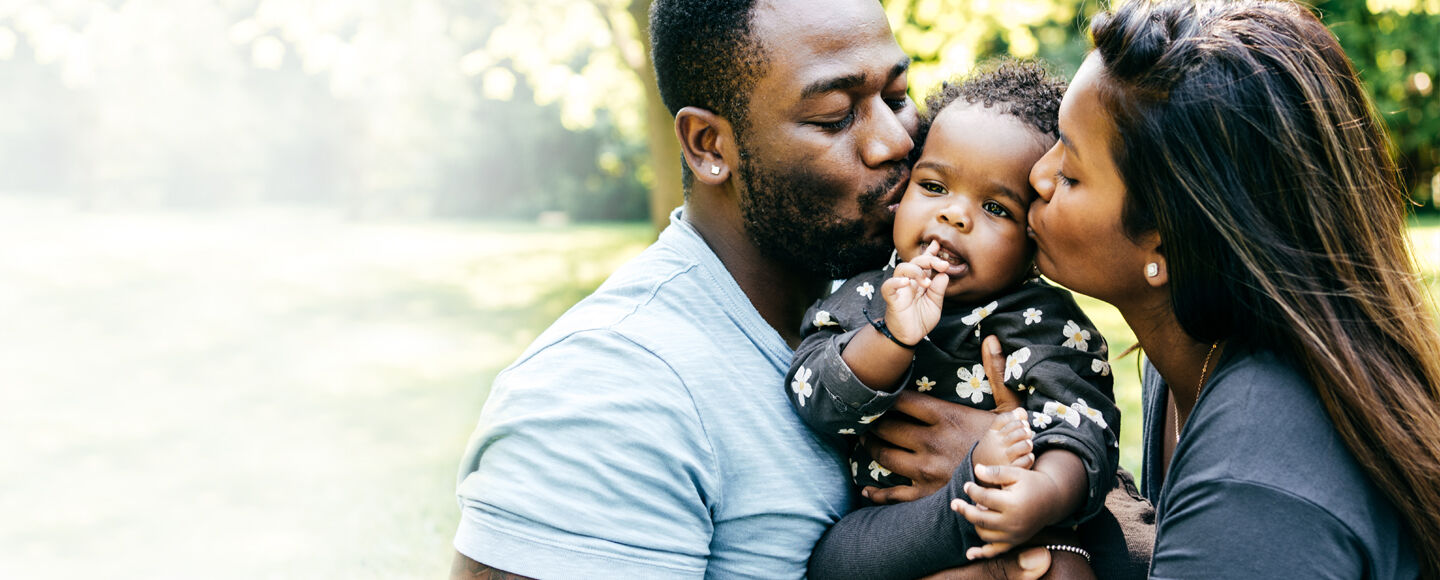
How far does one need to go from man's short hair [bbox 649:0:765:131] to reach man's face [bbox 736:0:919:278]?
4 centimetres

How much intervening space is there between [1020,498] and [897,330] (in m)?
0.43

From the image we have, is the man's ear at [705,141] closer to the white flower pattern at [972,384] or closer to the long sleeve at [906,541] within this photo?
the white flower pattern at [972,384]

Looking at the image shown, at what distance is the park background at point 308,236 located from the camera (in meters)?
7.88

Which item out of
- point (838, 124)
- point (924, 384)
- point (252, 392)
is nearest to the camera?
point (924, 384)

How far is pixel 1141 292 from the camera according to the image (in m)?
2.27

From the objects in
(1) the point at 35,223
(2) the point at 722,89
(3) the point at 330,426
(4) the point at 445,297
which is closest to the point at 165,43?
(1) the point at 35,223

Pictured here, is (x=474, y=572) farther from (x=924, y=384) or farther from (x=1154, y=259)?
(x=1154, y=259)

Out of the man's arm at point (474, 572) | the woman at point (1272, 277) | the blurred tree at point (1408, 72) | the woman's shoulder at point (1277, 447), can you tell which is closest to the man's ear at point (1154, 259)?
the woman at point (1272, 277)

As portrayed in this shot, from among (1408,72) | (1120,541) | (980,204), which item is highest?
(980,204)

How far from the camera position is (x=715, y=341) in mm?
2498

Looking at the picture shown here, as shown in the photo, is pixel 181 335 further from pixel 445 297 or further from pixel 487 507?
pixel 487 507

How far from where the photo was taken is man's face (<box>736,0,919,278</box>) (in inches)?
107

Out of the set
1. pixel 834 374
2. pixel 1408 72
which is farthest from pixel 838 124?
pixel 1408 72

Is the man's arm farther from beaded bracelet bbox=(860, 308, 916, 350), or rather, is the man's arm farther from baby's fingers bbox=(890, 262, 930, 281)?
baby's fingers bbox=(890, 262, 930, 281)
